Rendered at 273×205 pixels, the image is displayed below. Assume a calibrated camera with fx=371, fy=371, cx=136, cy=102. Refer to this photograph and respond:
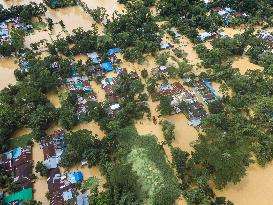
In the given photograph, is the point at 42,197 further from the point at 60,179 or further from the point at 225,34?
the point at 225,34

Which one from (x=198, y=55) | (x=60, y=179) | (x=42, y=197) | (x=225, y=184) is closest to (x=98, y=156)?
(x=60, y=179)

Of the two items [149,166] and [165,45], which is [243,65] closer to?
[165,45]

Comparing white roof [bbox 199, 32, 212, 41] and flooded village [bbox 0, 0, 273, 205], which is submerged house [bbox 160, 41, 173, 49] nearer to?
flooded village [bbox 0, 0, 273, 205]

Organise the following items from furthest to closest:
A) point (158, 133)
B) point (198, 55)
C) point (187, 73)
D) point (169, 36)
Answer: point (169, 36), point (198, 55), point (187, 73), point (158, 133)

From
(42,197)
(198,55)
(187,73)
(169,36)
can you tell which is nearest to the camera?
(42,197)

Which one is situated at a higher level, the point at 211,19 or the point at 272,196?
the point at 211,19

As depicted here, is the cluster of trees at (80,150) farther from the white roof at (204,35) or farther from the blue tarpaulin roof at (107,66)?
the white roof at (204,35)
